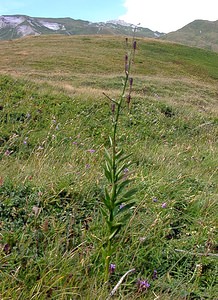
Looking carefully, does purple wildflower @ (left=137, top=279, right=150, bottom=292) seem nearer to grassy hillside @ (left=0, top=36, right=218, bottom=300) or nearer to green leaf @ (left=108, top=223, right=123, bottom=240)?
grassy hillside @ (left=0, top=36, right=218, bottom=300)

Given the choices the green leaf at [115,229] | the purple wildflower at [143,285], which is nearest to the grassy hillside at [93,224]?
the purple wildflower at [143,285]

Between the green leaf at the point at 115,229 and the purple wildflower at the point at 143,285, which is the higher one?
the green leaf at the point at 115,229

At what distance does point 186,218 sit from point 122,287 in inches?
48.8

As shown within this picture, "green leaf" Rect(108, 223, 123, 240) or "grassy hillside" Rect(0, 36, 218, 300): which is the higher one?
"green leaf" Rect(108, 223, 123, 240)

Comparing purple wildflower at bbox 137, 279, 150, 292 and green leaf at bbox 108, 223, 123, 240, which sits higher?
green leaf at bbox 108, 223, 123, 240

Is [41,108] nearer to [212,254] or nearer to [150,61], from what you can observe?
[212,254]

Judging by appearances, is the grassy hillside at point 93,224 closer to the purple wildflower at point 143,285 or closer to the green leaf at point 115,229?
the purple wildflower at point 143,285

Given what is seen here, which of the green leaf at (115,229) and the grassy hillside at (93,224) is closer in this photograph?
the green leaf at (115,229)

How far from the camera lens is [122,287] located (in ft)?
7.88

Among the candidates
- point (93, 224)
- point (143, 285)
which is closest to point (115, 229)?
point (143, 285)

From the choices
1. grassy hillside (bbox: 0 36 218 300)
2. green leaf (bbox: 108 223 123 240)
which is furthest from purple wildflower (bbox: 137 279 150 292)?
green leaf (bbox: 108 223 123 240)

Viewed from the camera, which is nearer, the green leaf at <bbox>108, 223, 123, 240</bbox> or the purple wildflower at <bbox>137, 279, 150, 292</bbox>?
the green leaf at <bbox>108, 223, 123, 240</bbox>

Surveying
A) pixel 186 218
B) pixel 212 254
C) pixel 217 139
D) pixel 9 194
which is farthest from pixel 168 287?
pixel 217 139

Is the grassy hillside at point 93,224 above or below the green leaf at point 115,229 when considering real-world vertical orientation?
below
